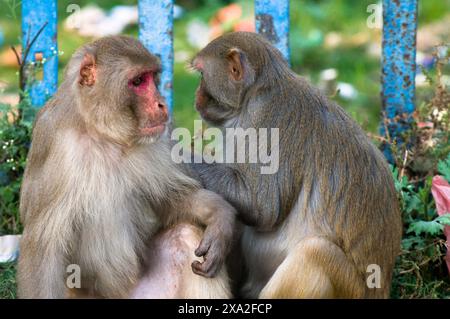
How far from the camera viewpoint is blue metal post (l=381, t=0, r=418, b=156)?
7.00 meters

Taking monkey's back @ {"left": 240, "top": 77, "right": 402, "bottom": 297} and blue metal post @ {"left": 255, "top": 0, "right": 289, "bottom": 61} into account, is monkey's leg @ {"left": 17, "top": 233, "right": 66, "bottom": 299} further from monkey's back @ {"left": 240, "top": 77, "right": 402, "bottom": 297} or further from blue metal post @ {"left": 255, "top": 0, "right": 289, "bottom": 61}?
blue metal post @ {"left": 255, "top": 0, "right": 289, "bottom": 61}

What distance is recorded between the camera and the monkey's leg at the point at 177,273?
5.37 metres

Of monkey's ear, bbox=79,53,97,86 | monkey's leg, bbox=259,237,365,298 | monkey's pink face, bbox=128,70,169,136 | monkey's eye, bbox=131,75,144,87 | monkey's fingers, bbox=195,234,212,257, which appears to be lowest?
monkey's leg, bbox=259,237,365,298

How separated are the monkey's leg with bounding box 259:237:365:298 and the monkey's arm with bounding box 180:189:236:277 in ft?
1.11

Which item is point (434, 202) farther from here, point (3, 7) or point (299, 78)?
point (3, 7)

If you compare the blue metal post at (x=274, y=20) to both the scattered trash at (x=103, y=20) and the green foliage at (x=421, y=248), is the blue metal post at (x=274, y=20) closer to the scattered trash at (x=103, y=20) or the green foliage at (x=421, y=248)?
the green foliage at (x=421, y=248)

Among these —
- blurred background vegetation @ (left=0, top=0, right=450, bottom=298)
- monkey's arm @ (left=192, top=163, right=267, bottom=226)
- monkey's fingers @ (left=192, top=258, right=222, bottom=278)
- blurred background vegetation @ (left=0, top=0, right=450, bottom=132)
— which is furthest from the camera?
blurred background vegetation @ (left=0, top=0, right=450, bottom=132)

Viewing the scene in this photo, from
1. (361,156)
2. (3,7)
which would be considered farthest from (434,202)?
(3,7)

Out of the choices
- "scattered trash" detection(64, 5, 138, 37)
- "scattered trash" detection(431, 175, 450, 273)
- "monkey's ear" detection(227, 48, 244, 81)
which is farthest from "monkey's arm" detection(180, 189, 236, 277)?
"scattered trash" detection(64, 5, 138, 37)

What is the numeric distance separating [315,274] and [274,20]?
2.20m

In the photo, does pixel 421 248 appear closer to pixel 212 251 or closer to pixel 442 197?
pixel 442 197

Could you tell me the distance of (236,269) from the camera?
6.06 m
